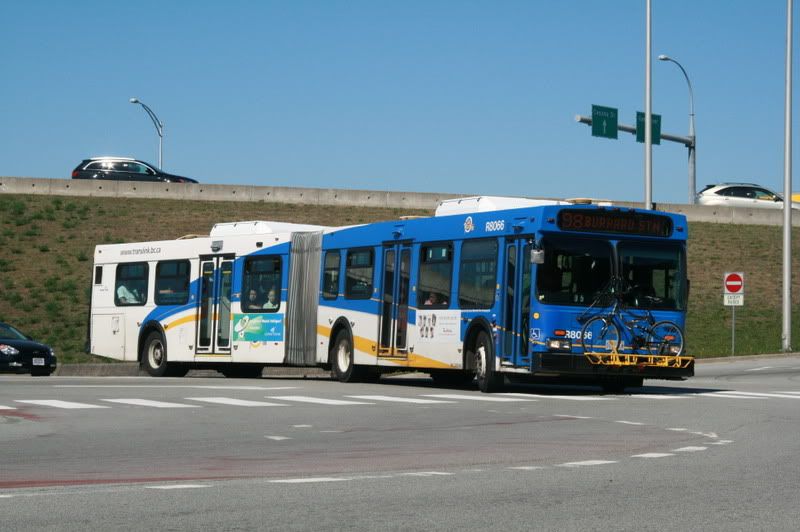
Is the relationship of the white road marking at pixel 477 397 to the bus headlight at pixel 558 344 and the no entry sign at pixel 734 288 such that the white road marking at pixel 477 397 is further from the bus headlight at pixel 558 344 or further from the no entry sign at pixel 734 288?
the no entry sign at pixel 734 288

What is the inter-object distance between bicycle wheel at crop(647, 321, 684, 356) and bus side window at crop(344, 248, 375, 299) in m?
5.91

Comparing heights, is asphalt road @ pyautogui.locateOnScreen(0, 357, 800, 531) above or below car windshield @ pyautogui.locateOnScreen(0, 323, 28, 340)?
below

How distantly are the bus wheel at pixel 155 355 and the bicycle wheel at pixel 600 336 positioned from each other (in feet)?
41.3

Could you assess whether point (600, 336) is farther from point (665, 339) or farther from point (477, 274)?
point (477, 274)

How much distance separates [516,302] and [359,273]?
5.40 metres

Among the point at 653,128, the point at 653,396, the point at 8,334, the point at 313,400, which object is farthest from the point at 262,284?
the point at 653,128

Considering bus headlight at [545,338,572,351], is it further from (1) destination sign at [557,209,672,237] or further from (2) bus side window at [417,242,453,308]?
(2) bus side window at [417,242,453,308]

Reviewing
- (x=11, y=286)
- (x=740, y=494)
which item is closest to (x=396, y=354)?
(x=740, y=494)

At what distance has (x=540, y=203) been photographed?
22266mm

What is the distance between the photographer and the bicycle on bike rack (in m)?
20.9

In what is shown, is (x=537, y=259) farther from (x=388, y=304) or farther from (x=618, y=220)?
(x=388, y=304)

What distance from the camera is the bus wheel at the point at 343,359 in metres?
26.0

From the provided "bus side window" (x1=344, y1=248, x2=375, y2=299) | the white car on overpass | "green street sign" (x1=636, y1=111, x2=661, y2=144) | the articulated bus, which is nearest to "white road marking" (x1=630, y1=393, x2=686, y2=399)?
the articulated bus

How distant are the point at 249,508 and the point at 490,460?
3.62 m
